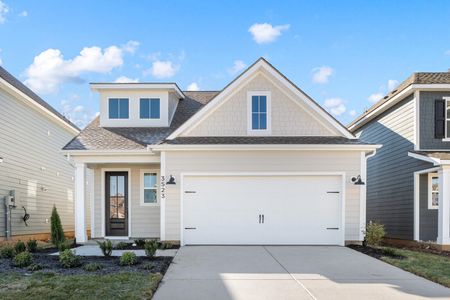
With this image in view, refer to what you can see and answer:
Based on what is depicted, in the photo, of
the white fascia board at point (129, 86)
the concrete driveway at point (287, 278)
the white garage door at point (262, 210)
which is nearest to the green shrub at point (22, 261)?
the concrete driveway at point (287, 278)

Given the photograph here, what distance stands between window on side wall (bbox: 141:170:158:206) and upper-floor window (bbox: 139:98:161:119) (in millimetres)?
2149

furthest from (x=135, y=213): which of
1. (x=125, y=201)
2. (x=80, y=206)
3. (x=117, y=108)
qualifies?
(x=117, y=108)

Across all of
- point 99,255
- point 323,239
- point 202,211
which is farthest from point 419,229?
point 99,255

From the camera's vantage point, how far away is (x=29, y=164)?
623 inches

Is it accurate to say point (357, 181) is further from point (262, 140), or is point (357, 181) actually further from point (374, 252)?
point (262, 140)

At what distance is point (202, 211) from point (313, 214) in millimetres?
3246

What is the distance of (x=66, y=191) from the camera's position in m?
19.6

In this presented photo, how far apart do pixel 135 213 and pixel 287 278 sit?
7579 mm

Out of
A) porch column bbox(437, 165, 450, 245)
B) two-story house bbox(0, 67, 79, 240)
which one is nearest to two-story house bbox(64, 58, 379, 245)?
porch column bbox(437, 165, 450, 245)

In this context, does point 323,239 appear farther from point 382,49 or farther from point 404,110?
point 382,49

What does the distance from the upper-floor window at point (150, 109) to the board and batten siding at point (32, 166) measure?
447 centimetres

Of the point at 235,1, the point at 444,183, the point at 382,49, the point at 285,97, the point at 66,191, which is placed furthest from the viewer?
the point at 66,191

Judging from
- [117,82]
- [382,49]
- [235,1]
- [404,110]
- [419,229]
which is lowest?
[419,229]

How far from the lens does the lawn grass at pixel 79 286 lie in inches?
242
